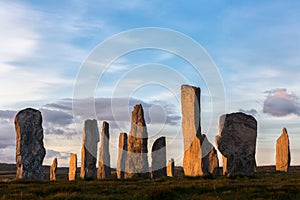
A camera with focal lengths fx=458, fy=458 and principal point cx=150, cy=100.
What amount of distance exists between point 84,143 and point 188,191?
24573 millimetres

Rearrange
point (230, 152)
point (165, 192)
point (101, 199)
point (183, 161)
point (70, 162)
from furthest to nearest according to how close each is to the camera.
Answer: point (70, 162)
point (183, 161)
point (230, 152)
point (165, 192)
point (101, 199)

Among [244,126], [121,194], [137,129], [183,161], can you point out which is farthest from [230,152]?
[121,194]

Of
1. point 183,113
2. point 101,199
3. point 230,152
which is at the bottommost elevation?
point 101,199

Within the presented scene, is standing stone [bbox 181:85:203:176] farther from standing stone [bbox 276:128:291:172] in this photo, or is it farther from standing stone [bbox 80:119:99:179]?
standing stone [bbox 276:128:291:172]

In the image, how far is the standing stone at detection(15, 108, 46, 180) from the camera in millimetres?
33062

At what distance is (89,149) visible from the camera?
4188cm

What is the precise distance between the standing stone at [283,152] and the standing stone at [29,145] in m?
28.2

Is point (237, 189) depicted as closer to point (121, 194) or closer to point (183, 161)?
point (121, 194)

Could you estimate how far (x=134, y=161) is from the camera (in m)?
38.5

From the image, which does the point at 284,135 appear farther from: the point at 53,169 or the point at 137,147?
the point at 53,169

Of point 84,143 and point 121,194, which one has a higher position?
point 84,143

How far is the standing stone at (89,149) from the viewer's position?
41375mm

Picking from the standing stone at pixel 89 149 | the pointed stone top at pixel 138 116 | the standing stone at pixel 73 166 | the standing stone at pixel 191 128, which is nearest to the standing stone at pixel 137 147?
the pointed stone top at pixel 138 116

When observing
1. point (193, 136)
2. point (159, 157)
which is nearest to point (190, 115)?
point (193, 136)
